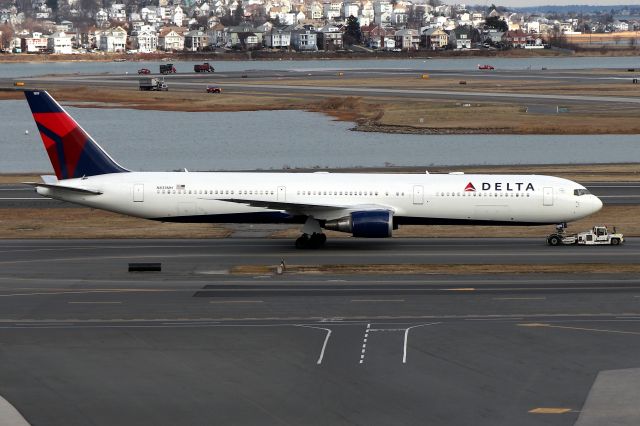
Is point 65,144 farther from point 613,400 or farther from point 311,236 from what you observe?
point 613,400

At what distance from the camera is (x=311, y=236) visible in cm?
6097

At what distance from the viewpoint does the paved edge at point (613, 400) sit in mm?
31047

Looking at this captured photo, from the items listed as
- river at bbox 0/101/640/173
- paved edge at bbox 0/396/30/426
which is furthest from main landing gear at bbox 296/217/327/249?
river at bbox 0/101/640/173

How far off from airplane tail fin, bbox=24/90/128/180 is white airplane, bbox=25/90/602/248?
6cm

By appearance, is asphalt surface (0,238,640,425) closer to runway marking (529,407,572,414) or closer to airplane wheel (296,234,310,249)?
runway marking (529,407,572,414)

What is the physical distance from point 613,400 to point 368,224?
26802mm

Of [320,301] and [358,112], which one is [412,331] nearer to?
[320,301]

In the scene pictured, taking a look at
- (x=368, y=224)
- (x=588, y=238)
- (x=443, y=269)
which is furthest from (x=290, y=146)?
(x=443, y=269)

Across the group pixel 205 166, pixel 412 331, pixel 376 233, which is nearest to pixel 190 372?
pixel 412 331

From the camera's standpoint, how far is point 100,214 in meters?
74.1

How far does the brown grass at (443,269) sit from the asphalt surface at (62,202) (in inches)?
882

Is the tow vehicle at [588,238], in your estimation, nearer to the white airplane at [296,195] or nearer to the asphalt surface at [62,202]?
the white airplane at [296,195]

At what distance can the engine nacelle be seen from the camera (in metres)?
58.4

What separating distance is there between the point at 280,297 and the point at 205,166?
66806 millimetres
